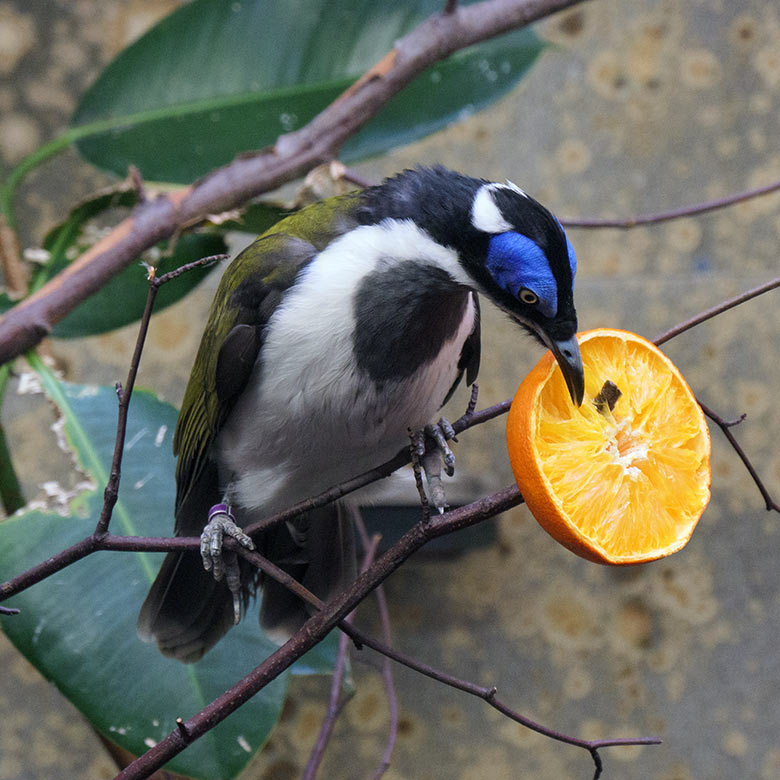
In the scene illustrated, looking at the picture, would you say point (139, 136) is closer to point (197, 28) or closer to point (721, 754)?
point (197, 28)

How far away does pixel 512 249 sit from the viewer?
1.67ft

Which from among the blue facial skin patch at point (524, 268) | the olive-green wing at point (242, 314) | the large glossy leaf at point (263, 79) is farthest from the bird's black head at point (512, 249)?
the large glossy leaf at point (263, 79)

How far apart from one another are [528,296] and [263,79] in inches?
26.6

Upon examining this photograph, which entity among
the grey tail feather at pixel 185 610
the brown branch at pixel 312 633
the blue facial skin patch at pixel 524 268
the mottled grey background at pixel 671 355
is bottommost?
the mottled grey background at pixel 671 355

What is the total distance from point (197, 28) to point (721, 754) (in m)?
1.30

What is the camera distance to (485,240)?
54cm

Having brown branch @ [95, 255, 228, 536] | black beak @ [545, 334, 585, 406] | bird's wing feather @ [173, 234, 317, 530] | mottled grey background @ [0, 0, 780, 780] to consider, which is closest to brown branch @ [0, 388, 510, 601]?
brown branch @ [95, 255, 228, 536]

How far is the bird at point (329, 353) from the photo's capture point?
21.3 inches

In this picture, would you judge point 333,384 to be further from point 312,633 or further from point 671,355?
point 671,355

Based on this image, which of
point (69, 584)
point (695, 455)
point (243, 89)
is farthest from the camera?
point (243, 89)

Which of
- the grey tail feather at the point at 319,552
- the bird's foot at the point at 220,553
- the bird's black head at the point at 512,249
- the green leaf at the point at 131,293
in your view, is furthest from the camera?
the green leaf at the point at 131,293

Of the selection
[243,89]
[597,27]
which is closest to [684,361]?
[597,27]

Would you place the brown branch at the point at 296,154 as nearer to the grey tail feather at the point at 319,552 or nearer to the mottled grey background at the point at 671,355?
the grey tail feather at the point at 319,552

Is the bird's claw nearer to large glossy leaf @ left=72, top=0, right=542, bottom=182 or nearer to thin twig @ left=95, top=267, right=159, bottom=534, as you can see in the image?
thin twig @ left=95, top=267, right=159, bottom=534
